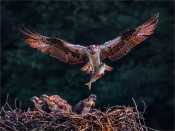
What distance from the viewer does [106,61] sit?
2139 cm

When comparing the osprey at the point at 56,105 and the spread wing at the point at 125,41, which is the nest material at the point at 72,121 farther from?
the spread wing at the point at 125,41

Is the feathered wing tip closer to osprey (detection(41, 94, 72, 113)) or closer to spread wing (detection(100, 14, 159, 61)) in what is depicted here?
spread wing (detection(100, 14, 159, 61))

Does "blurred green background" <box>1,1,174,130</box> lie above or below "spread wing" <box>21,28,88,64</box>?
above

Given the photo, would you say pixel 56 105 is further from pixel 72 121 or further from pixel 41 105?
pixel 72 121

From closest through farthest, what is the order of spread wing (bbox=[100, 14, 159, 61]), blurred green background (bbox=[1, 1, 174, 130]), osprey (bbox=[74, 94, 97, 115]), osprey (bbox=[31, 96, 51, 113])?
osprey (bbox=[74, 94, 97, 115]), osprey (bbox=[31, 96, 51, 113]), spread wing (bbox=[100, 14, 159, 61]), blurred green background (bbox=[1, 1, 174, 130])

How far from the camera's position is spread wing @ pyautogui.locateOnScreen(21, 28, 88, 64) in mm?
11031

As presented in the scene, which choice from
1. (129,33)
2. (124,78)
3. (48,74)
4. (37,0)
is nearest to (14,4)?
(37,0)

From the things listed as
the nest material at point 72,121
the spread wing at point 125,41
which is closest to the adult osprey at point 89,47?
the spread wing at point 125,41

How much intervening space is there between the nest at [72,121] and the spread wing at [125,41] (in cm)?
123

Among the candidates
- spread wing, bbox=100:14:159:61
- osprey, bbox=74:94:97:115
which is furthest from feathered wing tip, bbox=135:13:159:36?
osprey, bbox=74:94:97:115

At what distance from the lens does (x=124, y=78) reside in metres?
22.2

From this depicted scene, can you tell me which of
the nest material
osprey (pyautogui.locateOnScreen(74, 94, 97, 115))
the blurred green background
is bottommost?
the nest material

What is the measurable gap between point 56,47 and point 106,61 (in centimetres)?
1030

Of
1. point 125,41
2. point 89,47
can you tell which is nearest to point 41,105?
point 89,47
